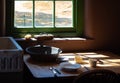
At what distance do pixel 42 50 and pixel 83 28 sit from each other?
0.74 m

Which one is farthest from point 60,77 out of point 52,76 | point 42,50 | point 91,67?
point 42,50

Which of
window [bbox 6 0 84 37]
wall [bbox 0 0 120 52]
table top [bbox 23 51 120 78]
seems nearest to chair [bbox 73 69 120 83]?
table top [bbox 23 51 120 78]

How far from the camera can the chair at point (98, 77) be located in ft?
7.30

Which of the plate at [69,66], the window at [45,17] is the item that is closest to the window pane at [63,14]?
the window at [45,17]

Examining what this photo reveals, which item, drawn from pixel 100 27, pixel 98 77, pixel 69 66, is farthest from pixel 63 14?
pixel 98 77

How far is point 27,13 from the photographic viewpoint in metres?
3.60

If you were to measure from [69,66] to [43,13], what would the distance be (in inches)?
44.9

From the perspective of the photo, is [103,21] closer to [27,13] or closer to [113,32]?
[113,32]

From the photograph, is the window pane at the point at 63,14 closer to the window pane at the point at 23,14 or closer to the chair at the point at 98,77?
the window pane at the point at 23,14

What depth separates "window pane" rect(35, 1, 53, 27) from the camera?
143 inches

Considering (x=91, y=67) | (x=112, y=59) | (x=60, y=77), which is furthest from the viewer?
(x=112, y=59)

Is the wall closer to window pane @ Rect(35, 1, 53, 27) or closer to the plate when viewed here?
window pane @ Rect(35, 1, 53, 27)

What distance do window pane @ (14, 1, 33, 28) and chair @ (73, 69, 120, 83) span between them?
4.97 ft

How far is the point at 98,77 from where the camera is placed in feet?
7.47
